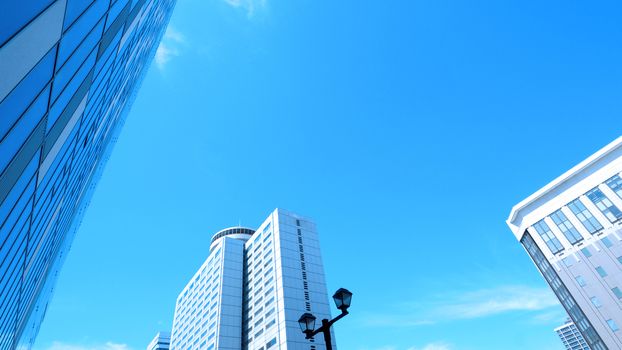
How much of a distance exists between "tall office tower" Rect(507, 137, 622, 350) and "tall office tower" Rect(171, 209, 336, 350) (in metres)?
48.6

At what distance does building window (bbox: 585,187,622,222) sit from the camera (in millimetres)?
54525

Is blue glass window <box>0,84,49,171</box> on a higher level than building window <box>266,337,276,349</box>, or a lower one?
lower

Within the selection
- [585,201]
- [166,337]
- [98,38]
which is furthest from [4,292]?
[166,337]

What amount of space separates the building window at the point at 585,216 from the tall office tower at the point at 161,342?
6129 inches

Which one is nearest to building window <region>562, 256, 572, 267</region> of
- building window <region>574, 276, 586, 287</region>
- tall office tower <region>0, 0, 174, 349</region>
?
building window <region>574, 276, 586, 287</region>

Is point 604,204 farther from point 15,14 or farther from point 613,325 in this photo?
point 15,14

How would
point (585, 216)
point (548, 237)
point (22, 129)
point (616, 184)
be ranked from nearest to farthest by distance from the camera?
1. point (22, 129)
2. point (616, 184)
3. point (585, 216)
4. point (548, 237)

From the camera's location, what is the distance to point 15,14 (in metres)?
3.46

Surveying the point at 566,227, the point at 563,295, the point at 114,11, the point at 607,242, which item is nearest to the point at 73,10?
the point at 114,11

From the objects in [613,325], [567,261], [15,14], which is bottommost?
[15,14]

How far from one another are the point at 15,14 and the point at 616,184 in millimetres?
75808

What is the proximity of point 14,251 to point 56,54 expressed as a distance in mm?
6328

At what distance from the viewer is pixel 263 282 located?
292 feet

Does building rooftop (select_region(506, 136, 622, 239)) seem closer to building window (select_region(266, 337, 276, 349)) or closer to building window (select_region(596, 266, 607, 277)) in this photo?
building window (select_region(596, 266, 607, 277))
